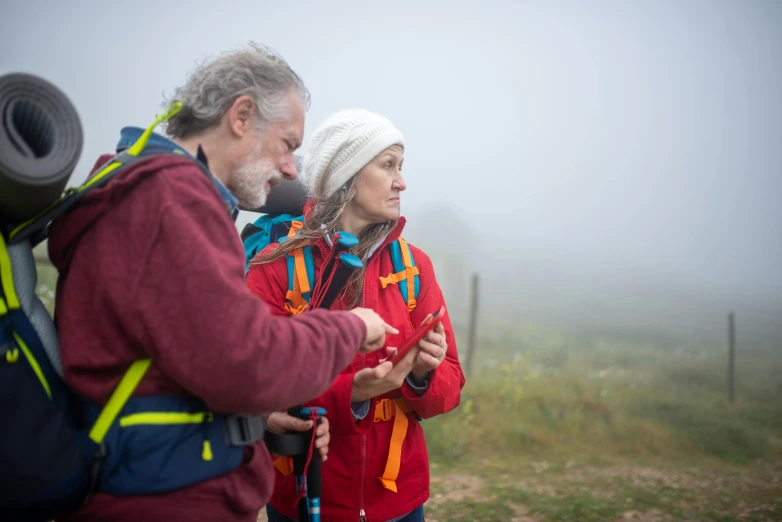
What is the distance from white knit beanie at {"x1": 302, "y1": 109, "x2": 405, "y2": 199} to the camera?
8.89 feet

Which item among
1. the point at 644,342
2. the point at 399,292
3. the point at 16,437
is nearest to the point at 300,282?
the point at 399,292

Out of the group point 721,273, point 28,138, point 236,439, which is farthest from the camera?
point 721,273

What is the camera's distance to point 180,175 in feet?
4.58

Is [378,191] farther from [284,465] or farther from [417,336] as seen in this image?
[284,465]

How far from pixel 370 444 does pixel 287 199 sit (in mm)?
1318

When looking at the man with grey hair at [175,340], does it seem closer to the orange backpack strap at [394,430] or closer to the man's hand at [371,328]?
the man's hand at [371,328]

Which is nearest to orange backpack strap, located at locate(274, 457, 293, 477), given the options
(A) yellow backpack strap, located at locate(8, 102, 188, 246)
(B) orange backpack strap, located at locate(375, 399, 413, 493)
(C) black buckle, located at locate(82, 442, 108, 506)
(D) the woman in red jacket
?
(D) the woman in red jacket

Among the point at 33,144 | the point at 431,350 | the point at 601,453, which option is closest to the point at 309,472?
the point at 431,350

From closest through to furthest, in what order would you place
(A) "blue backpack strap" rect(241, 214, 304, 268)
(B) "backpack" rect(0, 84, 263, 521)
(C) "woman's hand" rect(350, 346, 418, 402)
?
1. (B) "backpack" rect(0, 84, 263, 521)
2. (C) "woman's hand" rect(350, 346, 418, 402)
3. (A) "blue backpack strap" rect(241, 214, 304, 268)

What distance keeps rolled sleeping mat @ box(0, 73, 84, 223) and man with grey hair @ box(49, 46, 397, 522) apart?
0.11 metres

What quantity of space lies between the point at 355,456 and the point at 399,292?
0.75 meters

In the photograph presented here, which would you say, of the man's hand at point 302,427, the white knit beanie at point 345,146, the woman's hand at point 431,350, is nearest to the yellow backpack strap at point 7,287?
the man's hand at point 302,427

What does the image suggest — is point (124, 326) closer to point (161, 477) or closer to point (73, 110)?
point (161, 477)

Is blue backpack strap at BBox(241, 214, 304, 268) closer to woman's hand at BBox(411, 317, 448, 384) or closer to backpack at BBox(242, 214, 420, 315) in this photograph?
backpack at BBox(242, 214, 420, 315)
